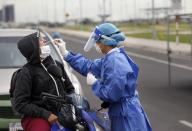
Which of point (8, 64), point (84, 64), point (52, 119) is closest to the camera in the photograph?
point (52, 119)

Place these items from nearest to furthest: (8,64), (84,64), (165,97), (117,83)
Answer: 1. (117,83)
2. (84,64)
3. (8,64)
4. (165,97)

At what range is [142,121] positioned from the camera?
523 centimetres

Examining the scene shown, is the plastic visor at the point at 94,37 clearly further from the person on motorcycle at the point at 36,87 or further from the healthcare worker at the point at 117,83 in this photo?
the person on motorcycle at the point at 36,87

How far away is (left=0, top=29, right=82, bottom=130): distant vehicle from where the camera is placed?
7.12 m

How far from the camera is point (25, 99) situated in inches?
204

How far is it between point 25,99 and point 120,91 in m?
0.85

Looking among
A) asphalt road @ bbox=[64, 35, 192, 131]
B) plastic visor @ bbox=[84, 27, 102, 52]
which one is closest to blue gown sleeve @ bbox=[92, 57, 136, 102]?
plastic visor @ bbox=[84, 27, 102, 52]

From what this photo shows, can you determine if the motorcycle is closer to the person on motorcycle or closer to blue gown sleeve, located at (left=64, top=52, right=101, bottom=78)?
the person on motorcycle

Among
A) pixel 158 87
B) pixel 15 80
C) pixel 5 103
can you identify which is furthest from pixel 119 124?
pixel 158 87

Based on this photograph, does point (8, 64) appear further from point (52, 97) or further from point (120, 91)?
point (120, 91)

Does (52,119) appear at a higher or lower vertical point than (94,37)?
lower

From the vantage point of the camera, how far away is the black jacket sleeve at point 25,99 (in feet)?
16.9

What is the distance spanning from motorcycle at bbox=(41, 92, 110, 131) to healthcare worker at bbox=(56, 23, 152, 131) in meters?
0.19

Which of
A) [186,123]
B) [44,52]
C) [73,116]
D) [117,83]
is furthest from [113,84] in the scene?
[186,123]
